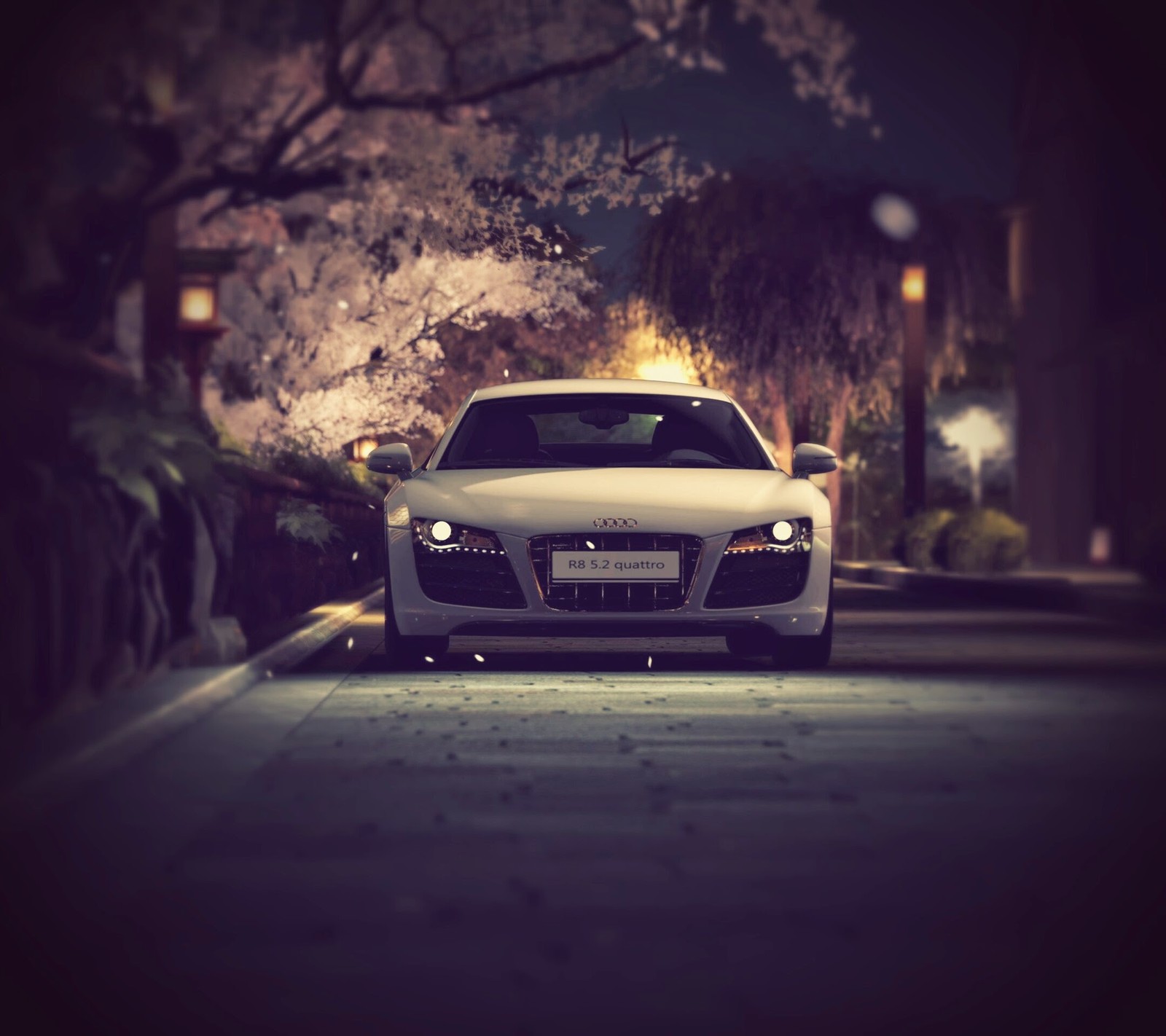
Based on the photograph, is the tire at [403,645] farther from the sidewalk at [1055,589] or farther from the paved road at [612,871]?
the sidewalk at [1055,589]

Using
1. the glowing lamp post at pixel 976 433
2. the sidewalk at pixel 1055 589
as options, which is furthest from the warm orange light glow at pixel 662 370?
the glowing lamp post at pixel 976 433

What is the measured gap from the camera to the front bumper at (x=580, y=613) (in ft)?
38.3

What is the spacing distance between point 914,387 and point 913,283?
1.74 m

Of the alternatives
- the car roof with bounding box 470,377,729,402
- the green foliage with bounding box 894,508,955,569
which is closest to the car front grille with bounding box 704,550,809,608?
the car roof with bounding box 470,377,729,402

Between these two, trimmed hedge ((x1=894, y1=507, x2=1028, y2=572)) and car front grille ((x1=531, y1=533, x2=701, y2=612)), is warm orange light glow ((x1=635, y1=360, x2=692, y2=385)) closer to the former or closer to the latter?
trimmed hedge ((x1=894, y1=507, x2=1028, y2=572))

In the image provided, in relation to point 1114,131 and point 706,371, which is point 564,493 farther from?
point 706,371

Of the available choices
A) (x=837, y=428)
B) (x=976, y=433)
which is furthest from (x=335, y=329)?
(x=976, y=433)

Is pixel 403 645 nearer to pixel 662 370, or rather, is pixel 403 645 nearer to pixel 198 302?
pixel 198 302

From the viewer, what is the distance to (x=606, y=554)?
1169cm

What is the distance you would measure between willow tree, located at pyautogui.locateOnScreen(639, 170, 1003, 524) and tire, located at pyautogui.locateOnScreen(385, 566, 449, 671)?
89.6 feet

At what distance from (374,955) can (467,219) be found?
1371 cm

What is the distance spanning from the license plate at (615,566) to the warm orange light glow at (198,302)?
993 centimetres

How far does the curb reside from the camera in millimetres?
7164

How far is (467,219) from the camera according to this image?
1827cm
